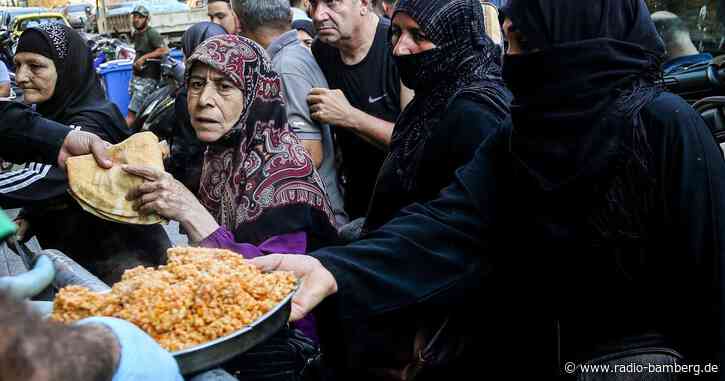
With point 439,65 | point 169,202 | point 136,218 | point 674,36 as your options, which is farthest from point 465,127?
point 674,36

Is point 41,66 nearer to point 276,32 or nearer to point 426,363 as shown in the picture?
point 276,32

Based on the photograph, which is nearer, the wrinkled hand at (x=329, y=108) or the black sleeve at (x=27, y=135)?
the black sleeve at (x=27, y=135)

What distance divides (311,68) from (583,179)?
2449 mm

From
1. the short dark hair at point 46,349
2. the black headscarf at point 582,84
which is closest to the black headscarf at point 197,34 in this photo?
the black headscarf at point 582,84

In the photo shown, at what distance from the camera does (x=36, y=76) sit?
4.14 m

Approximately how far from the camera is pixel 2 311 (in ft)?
3.17

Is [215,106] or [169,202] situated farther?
[215,106]

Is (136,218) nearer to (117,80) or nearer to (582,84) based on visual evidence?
(582,84)

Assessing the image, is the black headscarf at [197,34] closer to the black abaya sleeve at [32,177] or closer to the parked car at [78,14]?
the black abaya sleeve at [32,177]

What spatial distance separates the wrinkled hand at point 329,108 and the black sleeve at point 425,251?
4.85ft

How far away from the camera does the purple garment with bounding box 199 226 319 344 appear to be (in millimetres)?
2661

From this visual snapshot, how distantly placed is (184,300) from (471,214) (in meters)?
1.07

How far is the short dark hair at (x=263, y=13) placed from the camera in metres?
4.62

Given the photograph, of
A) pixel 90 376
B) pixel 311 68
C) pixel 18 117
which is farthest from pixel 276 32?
pixel 90 376
